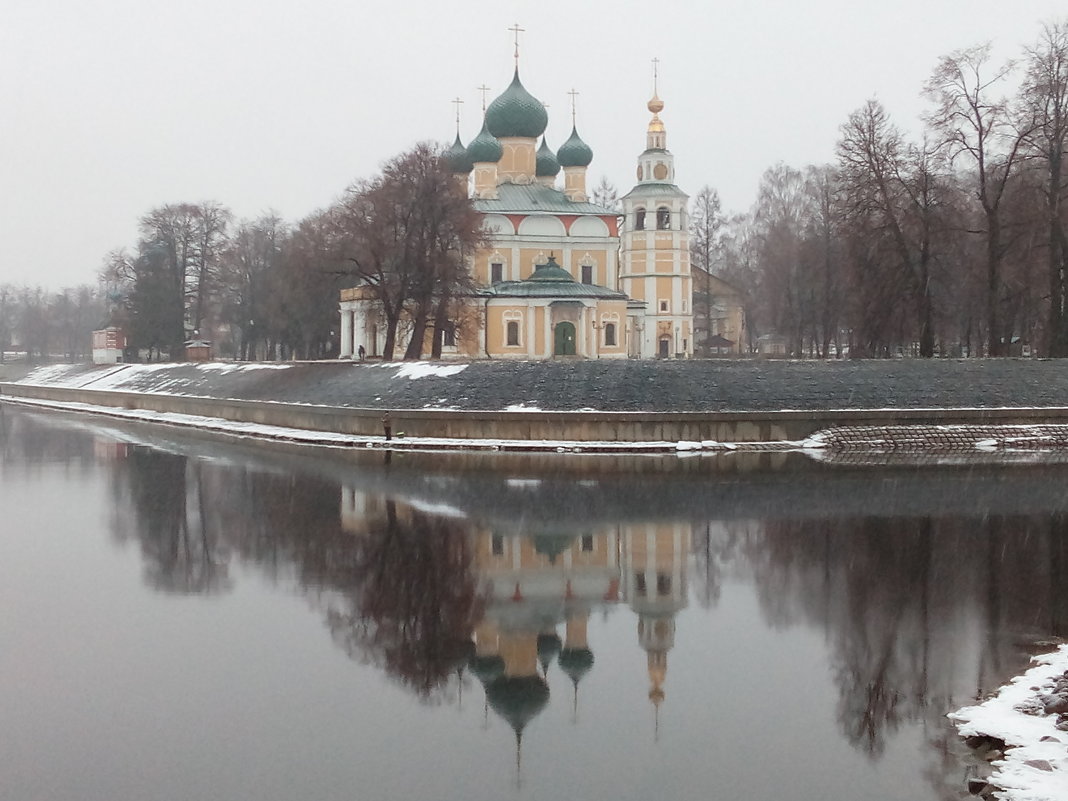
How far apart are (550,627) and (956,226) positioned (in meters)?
34.5

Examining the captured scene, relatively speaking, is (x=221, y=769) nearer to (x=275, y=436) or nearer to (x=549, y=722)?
(x=549, y=722)

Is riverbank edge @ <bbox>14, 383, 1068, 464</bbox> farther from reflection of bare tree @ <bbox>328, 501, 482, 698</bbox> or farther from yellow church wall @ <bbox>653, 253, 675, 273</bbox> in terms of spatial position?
yellow church wall @ <bbox>653, 253, 675, 273</bbox>

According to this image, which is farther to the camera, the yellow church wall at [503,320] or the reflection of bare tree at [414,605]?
the yellow church wall at [503,320]

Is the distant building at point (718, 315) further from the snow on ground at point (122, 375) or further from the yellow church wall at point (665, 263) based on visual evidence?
the snow on ground at point (122, 375)

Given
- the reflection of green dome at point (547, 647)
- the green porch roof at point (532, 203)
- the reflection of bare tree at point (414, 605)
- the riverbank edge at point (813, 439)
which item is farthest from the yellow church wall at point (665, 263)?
the reflection of green dome at point (547, 647)

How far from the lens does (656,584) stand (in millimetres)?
14086

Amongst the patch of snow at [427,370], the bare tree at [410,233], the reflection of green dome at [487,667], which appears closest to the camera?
the reflection of green dome at [487,667]

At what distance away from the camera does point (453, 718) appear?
912cm

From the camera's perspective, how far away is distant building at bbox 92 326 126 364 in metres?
75.3

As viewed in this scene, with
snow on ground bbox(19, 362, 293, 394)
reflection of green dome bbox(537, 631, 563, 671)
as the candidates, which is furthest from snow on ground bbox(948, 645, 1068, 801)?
snow on ground bbox(19, 362, 293, 394)

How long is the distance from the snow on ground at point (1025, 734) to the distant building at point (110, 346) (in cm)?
7209

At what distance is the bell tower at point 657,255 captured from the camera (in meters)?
64.0

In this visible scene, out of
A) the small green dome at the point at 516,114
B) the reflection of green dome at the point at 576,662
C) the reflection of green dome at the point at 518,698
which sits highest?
the small green dome at the point at 516,114

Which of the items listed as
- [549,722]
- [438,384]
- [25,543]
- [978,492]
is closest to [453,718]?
[549,722]
